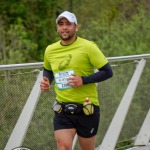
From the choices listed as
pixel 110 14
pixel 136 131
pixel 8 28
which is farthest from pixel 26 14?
pixel 136 131

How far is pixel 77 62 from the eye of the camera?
6.05 metres

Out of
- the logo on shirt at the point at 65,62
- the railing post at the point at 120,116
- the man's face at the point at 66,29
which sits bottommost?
the railing post at the point at 120,116

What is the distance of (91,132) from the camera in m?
6.30

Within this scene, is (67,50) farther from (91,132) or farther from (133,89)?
(133,89)

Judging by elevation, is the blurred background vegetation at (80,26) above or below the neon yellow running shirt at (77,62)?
below

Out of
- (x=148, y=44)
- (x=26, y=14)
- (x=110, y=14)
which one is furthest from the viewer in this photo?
(x=110, y=14)

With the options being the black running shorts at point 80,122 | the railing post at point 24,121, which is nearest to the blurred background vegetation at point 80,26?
the railing post at point 24,121

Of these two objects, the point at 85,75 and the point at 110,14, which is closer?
the point at 85,75

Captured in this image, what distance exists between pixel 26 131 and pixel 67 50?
3.83ft

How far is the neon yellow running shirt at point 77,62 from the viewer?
19.9ft

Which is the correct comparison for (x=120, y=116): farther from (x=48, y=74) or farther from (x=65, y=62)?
(x=65, y=62)

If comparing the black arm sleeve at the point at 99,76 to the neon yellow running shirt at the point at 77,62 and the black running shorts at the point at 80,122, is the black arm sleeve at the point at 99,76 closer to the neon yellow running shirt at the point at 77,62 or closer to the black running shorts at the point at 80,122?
the neon yellow running shirt at the point at 77,62

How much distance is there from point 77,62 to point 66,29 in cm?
34

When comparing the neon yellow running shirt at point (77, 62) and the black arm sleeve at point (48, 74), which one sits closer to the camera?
the neon yellow running shirt at point (77, 62)
